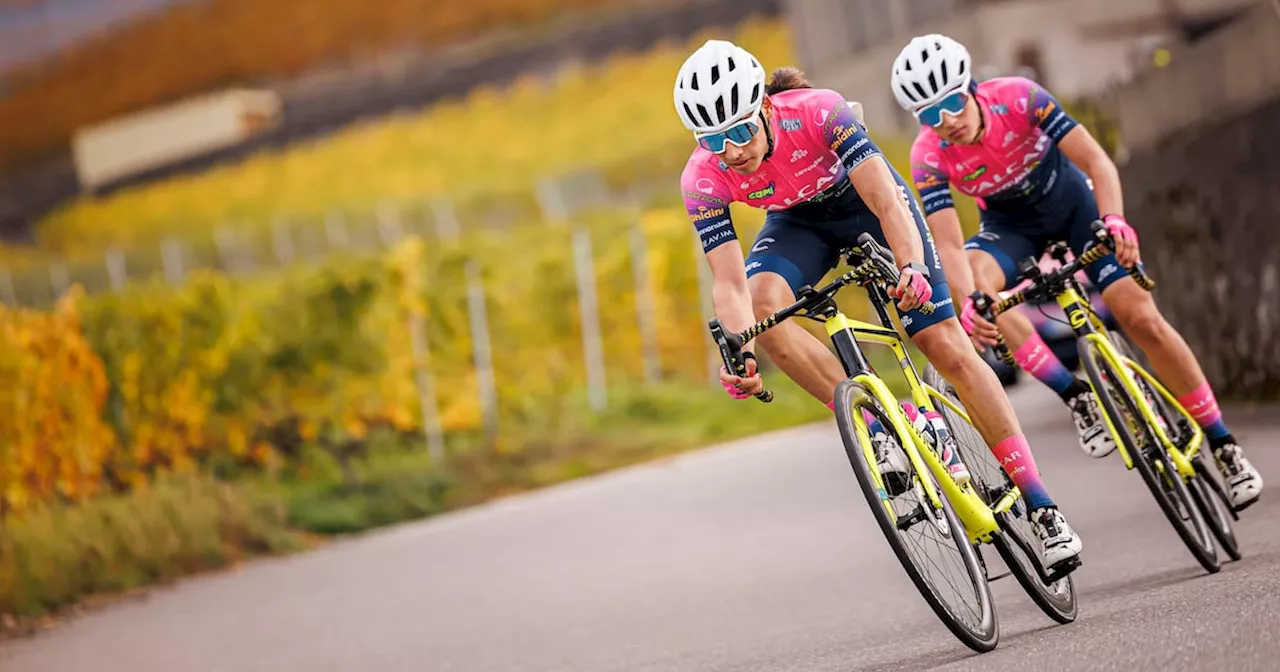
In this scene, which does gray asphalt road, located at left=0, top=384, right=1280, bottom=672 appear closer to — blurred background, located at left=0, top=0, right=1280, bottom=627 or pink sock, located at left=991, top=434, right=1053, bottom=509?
pink sock, located at left=991, top=434, right=1053, bottom=509

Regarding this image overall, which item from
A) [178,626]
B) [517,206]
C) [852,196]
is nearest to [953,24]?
[517,206]

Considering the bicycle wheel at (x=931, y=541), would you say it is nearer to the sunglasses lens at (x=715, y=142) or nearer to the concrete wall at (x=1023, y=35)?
the sunglasses lens at (x=715, y=142)

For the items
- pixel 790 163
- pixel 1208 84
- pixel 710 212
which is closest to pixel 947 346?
pixel 790 163

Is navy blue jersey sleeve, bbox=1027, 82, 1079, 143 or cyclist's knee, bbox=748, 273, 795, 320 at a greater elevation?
navy blue jersey sleeve, bbox=1027, 82, 1079, 143

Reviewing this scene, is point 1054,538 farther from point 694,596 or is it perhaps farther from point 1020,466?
point 694,596

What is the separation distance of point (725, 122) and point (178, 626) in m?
6.75

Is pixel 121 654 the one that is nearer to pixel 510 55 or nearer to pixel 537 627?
pixel 537 627

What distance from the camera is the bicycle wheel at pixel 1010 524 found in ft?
21.6

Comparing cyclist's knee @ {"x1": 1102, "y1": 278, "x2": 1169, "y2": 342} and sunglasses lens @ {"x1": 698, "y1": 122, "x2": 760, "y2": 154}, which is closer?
sunglasses lens @ {"x1": 698, "y1": 122, "x2": 760, "y2": 154}

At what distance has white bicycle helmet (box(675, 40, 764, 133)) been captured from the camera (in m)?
6.30

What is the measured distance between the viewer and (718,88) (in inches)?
248

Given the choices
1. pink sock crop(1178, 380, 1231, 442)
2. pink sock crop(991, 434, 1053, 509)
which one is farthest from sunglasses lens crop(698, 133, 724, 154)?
pink sock crop(1178, 380, 1231, 442)

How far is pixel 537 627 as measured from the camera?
31.6ft

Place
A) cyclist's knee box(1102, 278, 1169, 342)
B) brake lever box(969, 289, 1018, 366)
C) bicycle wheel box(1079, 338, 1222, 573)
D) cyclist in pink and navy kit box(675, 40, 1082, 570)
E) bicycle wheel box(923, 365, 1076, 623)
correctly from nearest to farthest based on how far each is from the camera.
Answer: cyclist in pink and navy kit box(675, 40, 1082, 570) < bicycle wheel box(923, 365, 1076, 623) < bicycle wheel box(1079, 338, 1222, 573) < brake lever box(969, 289, 1018, 366) < cyclist's knee box(1102, 278, 1169, 342)
